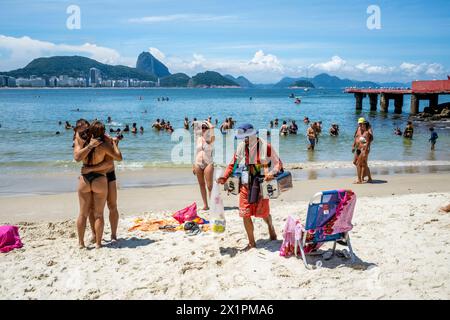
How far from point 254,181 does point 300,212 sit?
8.49 feet

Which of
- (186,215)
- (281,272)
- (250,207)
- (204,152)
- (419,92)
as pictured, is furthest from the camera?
(419,92)

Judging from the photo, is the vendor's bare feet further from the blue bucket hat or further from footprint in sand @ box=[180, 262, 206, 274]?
the blue bucket hat

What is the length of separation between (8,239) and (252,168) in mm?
3472

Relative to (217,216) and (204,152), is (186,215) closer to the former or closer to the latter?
(204,152)

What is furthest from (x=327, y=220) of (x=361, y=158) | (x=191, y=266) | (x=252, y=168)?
(x=361, y=158)

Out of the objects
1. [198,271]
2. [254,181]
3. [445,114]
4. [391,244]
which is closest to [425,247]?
[391,244]

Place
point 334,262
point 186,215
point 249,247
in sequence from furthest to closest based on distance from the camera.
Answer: point 186,215, point 249,247, point 334,262

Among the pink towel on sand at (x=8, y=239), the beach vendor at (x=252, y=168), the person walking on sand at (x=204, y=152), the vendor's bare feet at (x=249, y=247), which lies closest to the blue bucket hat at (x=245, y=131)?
the beach vendor at (x=252, y=168)

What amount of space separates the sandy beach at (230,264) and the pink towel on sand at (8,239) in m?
0.15

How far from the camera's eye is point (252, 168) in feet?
17.3

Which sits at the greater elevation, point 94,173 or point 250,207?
point 94,173

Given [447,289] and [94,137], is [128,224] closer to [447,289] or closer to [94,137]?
[94,137]

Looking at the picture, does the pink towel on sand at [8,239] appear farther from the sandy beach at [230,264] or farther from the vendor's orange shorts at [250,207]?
the vendor's orange shorts at [250,207]

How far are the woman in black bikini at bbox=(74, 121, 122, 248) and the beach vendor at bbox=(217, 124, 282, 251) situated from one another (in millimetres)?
1432
